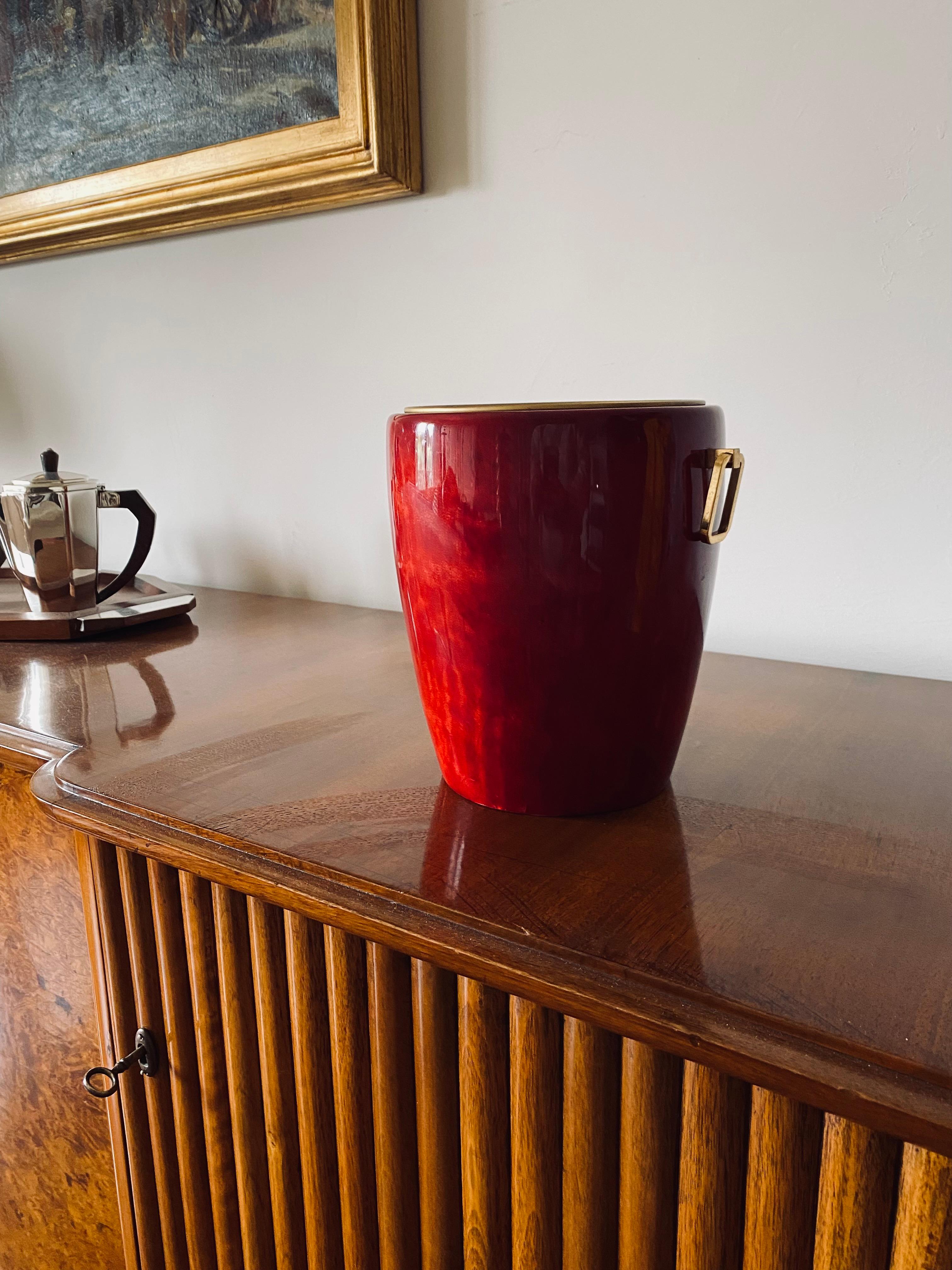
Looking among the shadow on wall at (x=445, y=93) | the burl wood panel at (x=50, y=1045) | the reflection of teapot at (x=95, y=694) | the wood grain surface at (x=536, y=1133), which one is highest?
the shadow on wall at (x=445, y=93)

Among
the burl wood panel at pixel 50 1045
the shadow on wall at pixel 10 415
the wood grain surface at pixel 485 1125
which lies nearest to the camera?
the wood grain surface at pixel 485 1125

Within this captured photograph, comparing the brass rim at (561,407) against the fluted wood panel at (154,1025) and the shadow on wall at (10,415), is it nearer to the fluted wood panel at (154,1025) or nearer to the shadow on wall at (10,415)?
the fluted wood panel at (154,1025)

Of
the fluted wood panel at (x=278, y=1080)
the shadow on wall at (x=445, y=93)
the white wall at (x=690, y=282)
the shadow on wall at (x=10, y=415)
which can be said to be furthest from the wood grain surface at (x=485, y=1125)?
the shadow on wall at (x=10, y=415)

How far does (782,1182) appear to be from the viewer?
328 millimetres

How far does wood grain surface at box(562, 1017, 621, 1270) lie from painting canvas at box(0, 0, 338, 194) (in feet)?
2.70

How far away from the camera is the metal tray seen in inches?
33.0

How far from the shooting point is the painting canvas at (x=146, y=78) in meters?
0.85

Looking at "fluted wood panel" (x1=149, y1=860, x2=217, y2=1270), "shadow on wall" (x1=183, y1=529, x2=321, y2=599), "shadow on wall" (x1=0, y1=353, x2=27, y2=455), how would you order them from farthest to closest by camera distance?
"shadow on wall" (x1=0, y1=353, x2=27, y2=455) → "shadow on wall" (x1=183, y1=529, x2=321, y2=599) → "fluted wood panel" (x1=149, y1=860, x2=217, y2=1270)

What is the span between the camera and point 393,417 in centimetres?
45

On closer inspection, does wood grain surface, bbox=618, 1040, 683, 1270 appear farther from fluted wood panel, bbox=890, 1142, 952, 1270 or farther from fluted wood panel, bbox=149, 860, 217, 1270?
fluted wood panel, bbox=149, 860, 217, 1270

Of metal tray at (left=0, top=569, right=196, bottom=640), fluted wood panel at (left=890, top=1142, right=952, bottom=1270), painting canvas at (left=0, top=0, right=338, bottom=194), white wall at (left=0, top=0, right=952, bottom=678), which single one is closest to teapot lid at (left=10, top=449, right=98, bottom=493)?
metal tray at (left=0, top=569, right=196, bottom=640)

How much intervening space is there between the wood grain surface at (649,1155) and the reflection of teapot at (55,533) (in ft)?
2.37

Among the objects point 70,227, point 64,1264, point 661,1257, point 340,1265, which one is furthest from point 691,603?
point 70,227

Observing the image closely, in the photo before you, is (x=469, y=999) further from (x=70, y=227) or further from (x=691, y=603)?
(x=70, y=227)
